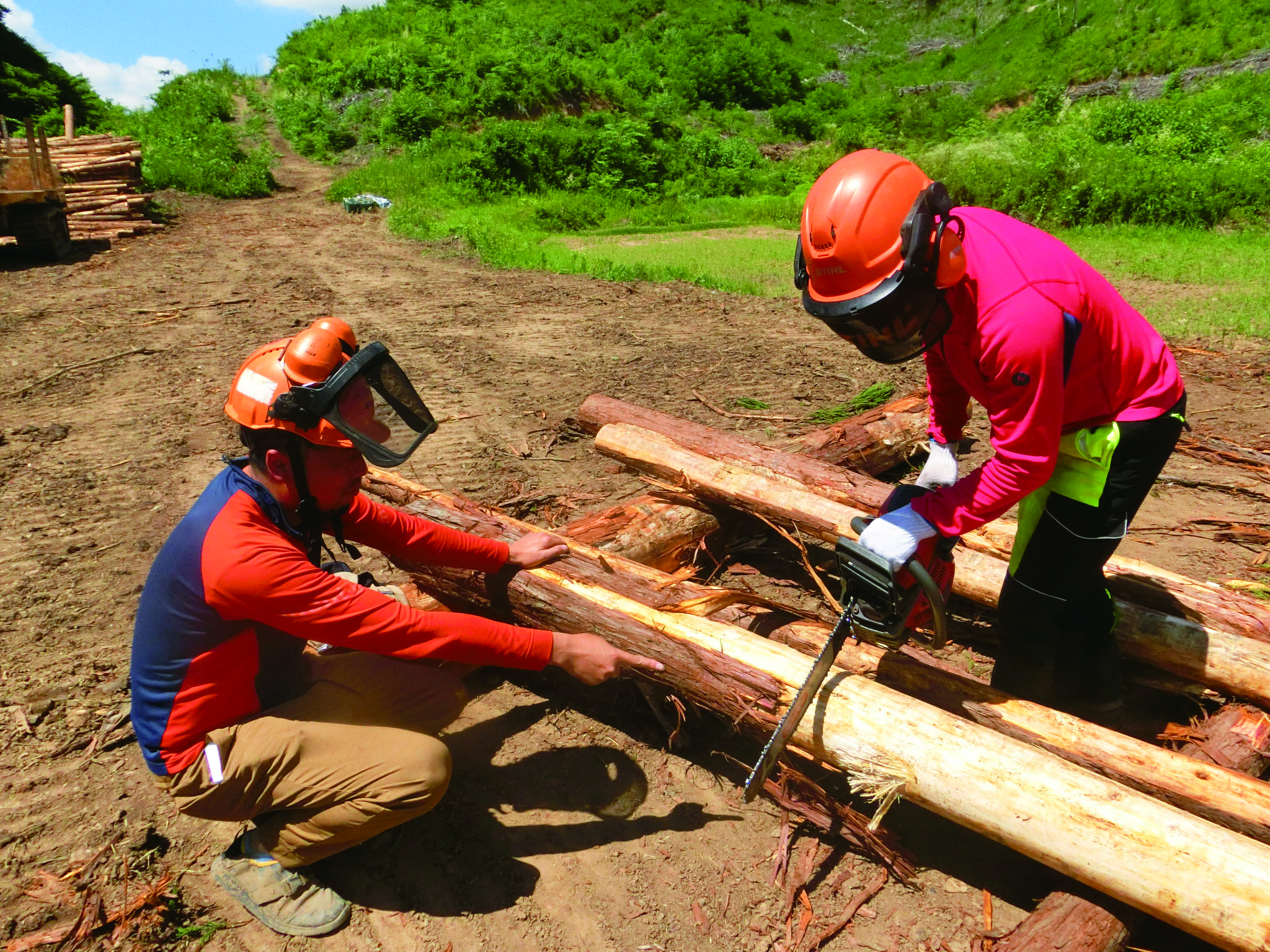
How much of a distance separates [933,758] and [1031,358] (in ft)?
4.22

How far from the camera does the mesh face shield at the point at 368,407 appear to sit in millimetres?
2275

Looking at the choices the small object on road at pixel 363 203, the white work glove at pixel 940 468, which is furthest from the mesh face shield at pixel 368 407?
the small object on road at pixel 363 203

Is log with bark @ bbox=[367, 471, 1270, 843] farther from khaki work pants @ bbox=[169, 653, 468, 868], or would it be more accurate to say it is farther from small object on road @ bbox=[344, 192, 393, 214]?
small object on road @ bbox=[344, 192, 393, 214]

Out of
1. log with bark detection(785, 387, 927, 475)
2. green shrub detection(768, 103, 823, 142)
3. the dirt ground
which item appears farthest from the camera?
green shrub detection(768, 103, 823, 142)

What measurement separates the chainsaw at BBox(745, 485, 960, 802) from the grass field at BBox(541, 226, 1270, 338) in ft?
25.6

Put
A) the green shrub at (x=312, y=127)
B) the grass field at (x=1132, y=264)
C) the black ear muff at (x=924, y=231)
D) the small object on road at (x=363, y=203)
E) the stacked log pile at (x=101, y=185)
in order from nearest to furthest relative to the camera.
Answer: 1. the black ear muff at (x=924, y=231)
2. the grass field at (x=1132, y=264)
3. the stacked log pile at (x=101, y=185)
4. the small object on road at (x=363, y=203)
5. the green shrub at (x=312, y=127)

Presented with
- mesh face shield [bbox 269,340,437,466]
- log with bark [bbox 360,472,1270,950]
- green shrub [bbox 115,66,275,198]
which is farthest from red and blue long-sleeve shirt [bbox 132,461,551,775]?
green shrub [bbox 115,66,275,198]

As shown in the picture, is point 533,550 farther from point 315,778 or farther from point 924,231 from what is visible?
point 924,231

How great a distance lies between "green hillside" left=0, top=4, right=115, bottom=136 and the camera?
21984 millimetres

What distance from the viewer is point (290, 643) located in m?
2.78

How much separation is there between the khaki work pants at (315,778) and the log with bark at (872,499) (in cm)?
245

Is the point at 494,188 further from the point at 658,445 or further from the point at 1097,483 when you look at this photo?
the point at 1097,483

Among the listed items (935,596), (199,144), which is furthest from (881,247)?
(199,144)

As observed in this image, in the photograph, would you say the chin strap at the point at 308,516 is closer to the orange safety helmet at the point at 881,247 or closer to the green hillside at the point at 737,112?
the orange safety helmet at the point at 881,247
